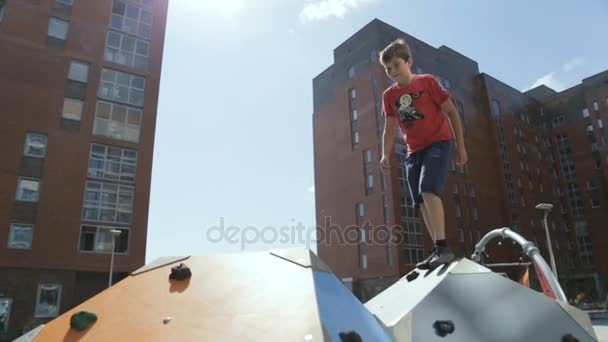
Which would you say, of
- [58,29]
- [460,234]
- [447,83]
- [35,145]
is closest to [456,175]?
[460,234]

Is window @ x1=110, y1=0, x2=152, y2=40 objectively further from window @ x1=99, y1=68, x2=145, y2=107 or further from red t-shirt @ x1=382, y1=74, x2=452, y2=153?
red t-shirt @ x1=382, y1=74, x2=452, y2=153

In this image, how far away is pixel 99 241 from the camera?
2727 centimetres

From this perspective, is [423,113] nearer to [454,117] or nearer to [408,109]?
[408,109]

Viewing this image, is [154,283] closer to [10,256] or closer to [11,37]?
[10,256]

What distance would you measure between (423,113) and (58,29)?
3286cm

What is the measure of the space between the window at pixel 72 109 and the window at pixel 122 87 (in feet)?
5.20

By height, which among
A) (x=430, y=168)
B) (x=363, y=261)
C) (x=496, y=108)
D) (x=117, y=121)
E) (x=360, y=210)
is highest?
(x=496, y=108)

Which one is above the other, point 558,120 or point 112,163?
point 558,120

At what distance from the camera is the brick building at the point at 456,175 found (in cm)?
4516

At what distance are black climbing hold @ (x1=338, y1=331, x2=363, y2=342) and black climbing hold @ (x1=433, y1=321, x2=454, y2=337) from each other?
725 millimetres

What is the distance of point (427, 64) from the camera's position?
170ft

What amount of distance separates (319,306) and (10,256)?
28621mm

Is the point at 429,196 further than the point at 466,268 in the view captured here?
Yes

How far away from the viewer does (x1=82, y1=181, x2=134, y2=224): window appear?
2764 centimetres
